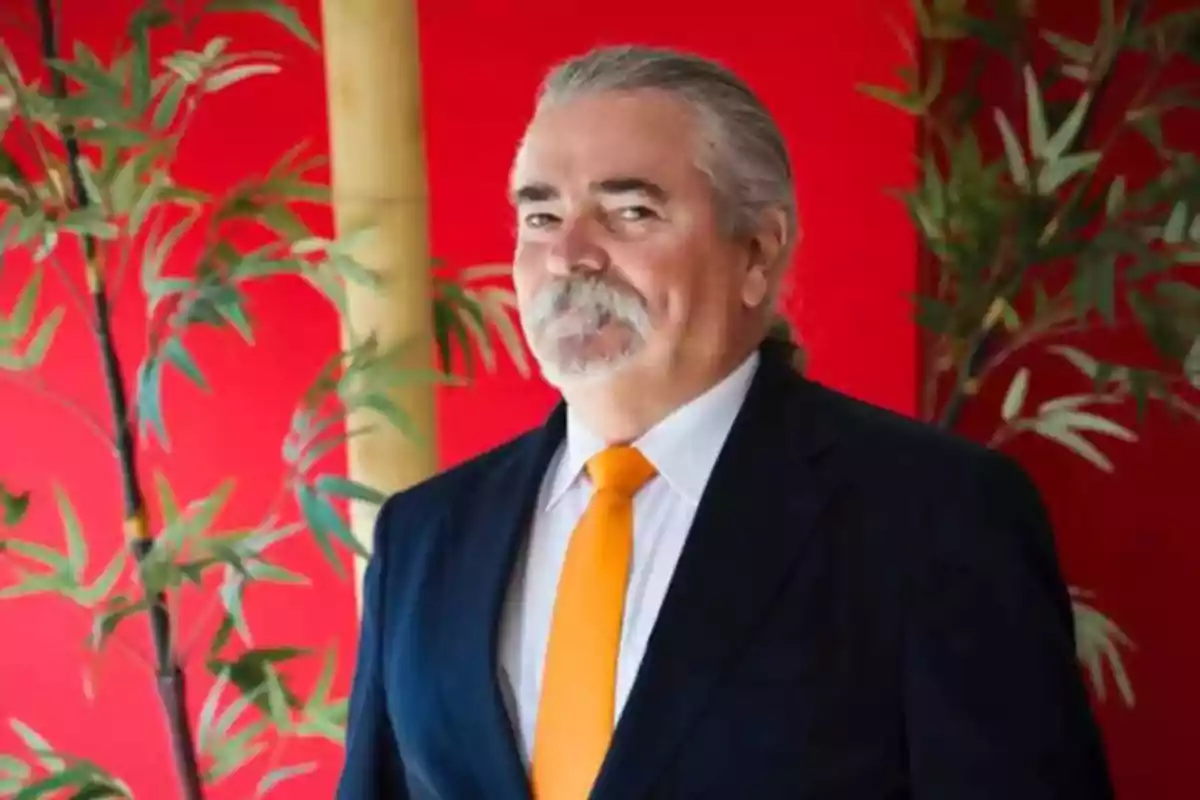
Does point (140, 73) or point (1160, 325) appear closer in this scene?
point (140, 73)

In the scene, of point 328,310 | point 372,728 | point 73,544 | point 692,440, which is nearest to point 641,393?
point 692,440

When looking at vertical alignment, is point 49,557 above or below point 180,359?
below

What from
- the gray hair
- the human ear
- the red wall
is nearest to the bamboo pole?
the red wall

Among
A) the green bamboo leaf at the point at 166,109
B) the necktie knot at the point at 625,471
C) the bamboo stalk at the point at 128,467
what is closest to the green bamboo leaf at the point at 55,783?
the bamboo stalk at the point at 128,467

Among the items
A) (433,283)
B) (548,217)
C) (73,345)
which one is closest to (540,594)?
(548,217)

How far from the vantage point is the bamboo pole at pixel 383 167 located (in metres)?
1.68

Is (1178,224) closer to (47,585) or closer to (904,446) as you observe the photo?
(904,446)

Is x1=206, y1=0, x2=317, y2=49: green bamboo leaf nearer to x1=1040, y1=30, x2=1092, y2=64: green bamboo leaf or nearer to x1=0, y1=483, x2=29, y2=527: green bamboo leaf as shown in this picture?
x1=0, y1=483, x2=29, y2=527: green bamboo leaf

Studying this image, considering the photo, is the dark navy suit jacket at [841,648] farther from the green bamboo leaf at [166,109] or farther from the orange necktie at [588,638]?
the green bamboo leaf at [166,109]

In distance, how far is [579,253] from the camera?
3.60 ft

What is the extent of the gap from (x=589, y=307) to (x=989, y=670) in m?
0.44

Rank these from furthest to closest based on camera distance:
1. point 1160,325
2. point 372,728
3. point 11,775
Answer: point 1160,325 < point 11,775 < point 372,728

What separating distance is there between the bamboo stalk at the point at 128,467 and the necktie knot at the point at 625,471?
2.50 ft

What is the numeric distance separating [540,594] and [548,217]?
0.34 metres
